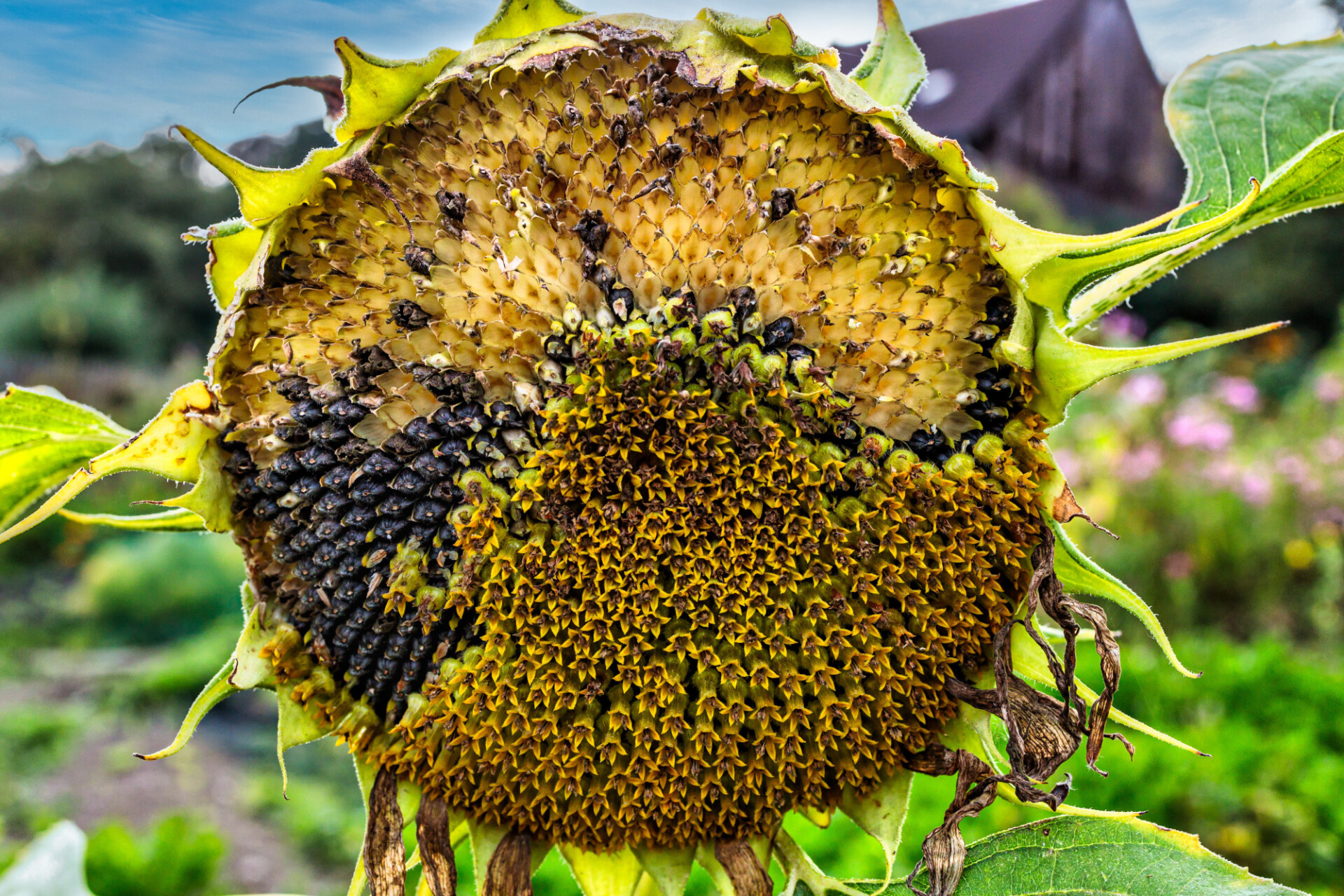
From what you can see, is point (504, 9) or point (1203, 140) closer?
point (504, 9)

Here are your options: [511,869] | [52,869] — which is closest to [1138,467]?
[511,869]

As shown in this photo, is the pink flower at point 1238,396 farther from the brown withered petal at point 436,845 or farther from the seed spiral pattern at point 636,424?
the brown withered petal at point 436,845

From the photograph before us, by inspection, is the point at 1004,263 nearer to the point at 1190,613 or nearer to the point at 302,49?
the point at 302,49

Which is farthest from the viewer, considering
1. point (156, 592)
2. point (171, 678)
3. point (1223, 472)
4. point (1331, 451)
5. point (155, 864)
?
point (156, 592)

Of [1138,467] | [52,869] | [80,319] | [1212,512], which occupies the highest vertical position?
[52,869]

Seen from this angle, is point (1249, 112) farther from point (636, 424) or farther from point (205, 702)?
point (205, 702)

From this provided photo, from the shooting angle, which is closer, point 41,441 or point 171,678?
point 41,441

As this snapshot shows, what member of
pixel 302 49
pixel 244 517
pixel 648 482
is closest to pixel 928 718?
pixel 648 482

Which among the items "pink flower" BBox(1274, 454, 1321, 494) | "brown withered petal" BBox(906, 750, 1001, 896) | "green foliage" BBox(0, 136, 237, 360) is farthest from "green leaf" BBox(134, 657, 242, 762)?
"green foliage" BBox(0, 136, 237, 360)
